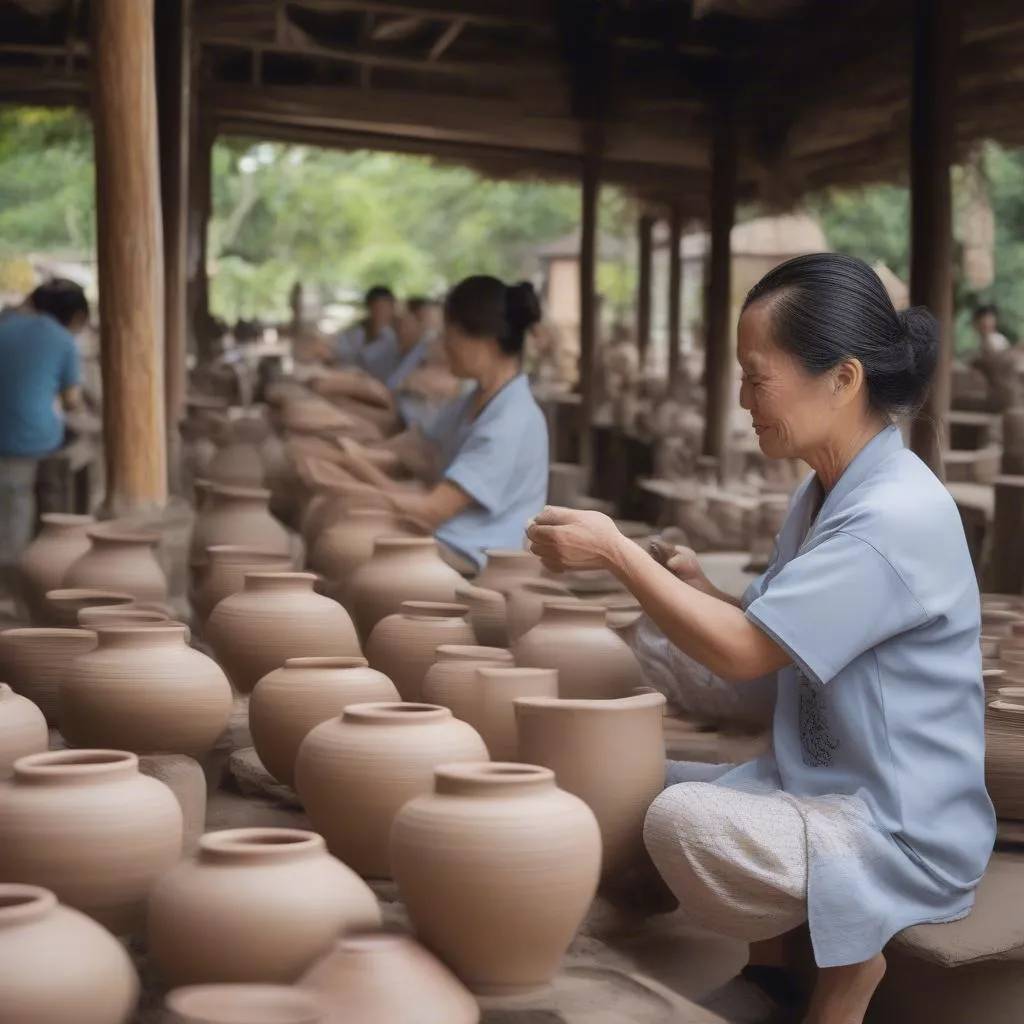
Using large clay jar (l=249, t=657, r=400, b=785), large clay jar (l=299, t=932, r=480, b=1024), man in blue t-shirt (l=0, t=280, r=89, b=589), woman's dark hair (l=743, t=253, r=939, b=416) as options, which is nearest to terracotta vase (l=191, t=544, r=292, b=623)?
large clay jar (l=249, t=657, r=400, b=785)

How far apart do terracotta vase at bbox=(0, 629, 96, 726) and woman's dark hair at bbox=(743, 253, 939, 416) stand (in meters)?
1.64

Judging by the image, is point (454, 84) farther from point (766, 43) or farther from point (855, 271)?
point (855, 271)

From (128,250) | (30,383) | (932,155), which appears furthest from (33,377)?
(932,155)

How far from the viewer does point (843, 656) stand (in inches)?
108

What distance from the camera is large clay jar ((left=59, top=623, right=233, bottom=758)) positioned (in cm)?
312

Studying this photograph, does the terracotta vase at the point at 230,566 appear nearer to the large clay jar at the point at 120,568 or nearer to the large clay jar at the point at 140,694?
the large clay jar at the point at 120,568

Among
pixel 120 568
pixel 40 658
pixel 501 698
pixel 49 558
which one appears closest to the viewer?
pixel 501 698

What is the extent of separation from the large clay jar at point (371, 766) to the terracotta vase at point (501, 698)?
392 mm

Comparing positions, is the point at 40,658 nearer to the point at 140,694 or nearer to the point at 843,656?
the point at 140,694

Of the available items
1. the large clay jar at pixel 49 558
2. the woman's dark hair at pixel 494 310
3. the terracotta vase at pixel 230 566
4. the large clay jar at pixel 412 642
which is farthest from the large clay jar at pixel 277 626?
the woman's dark hair at pixel 494 310

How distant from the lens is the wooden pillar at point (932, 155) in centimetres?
764

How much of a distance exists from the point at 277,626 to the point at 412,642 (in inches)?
11.9

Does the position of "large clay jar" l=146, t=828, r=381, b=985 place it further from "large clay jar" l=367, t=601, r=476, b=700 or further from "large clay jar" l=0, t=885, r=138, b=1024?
"large clay jar" l=367, t=601, r=476, b=700

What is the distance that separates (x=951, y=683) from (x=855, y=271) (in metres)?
0.73
